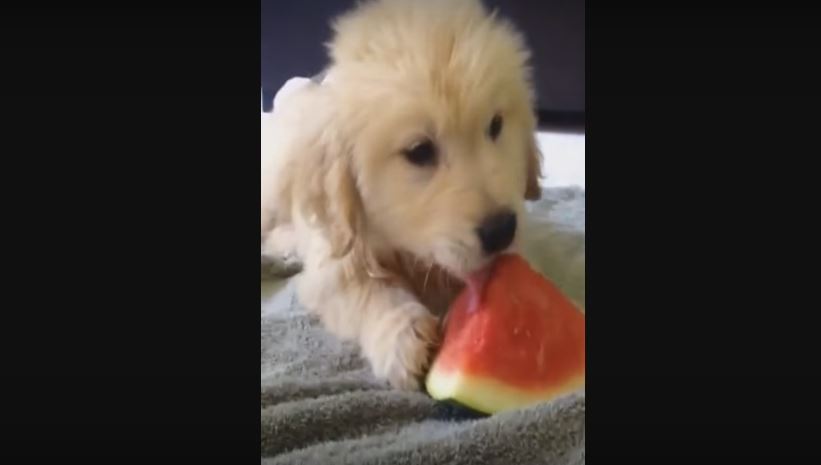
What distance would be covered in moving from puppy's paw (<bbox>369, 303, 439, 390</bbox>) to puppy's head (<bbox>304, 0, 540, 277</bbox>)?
8 cm

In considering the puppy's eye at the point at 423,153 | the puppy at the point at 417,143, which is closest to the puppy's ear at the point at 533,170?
the puppy at the point at 417,143

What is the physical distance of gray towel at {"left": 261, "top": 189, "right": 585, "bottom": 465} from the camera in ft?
2.87

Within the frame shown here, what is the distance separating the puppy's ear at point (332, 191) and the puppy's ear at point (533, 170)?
21 centimetres

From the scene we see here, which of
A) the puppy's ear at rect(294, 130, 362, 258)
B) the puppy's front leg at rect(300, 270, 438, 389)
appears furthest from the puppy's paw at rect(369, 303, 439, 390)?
the puppy's ear at rect(294, 130, 362, 258)

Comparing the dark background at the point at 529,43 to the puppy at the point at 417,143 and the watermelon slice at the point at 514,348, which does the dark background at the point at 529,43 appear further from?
the watermelon slice at the point at 514,348

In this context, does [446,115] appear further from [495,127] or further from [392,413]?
[392,413]

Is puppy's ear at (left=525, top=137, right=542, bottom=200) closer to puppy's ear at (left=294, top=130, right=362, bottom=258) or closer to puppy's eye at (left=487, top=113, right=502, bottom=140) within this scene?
puppy's eye at (left=487, top=113, right=502, bottom=140)

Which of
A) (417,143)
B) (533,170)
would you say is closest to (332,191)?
(417,143)

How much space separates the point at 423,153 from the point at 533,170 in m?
0.13

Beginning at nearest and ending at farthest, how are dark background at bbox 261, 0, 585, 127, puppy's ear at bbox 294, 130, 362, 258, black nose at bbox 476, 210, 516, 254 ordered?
dark background at bbox 261, 0, 585, 127, black nose at bbox 476, 210, 516, 254, puppy's ear at bbox 294, 130, 362, 258

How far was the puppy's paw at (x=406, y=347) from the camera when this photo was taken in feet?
3.38

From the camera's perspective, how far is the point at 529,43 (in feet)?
3.09

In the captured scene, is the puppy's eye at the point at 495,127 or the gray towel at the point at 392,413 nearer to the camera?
the gray towel at the point at 392,413
